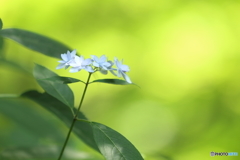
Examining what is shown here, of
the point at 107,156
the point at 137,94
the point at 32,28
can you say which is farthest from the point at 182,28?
the point at 107,156

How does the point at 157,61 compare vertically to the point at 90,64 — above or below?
above

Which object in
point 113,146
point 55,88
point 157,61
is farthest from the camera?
point 157,61

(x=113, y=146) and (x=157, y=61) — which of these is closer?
(x=113, y=146)

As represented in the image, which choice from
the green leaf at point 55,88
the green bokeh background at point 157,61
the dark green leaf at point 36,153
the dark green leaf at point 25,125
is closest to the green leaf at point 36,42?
the green leaf at point 55,88

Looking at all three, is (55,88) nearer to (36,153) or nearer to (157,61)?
(36,153)

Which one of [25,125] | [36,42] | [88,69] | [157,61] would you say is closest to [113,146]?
[88,69]

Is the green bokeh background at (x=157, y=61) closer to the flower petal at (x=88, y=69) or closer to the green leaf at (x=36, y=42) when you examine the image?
the green leaf at (x=36, y=42)

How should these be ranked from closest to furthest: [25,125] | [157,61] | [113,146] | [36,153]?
[113,146]
[36,153]
[25,125]
[157,61]
